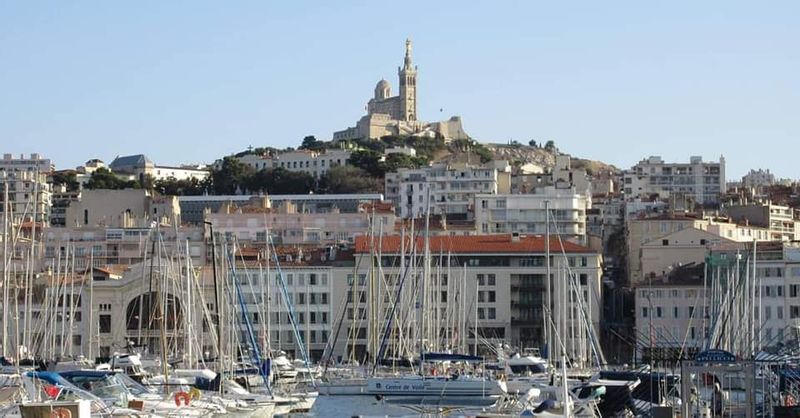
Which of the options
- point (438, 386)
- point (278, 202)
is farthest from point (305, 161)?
point (438, 386)

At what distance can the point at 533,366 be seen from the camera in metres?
63.7

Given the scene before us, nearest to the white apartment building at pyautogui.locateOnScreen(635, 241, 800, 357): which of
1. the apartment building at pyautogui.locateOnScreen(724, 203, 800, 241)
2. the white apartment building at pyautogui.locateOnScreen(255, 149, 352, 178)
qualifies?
the apartment building at pyautogui.locateOnScreen(724, 203, 800, 241)

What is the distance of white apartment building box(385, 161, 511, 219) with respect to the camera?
4926 inches

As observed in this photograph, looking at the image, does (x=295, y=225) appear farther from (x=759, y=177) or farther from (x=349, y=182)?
(x=759, y=177)

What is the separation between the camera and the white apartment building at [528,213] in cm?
10625

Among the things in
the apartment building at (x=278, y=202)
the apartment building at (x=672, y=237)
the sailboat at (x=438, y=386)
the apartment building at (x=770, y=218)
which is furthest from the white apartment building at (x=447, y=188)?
the sailboat at (x=438, y=386)

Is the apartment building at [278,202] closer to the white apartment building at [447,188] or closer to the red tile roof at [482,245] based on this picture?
the white apartment building at [447,188]

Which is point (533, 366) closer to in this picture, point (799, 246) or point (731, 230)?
point (799, 246)

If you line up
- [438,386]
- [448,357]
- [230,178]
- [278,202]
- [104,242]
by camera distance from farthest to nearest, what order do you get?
[230,178] → [278,202] → [104,242] → [448,357] → [438,386]

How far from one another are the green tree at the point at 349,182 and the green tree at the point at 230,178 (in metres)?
6.64

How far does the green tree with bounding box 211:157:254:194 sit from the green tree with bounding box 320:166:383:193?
21.8 ft

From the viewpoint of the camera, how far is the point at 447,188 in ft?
416

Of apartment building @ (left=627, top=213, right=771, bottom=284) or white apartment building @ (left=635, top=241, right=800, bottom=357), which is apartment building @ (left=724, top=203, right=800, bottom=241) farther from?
white apartment building @ (left=635, top=241, right=800, bottom=357)

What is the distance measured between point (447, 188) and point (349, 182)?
17.1 m
